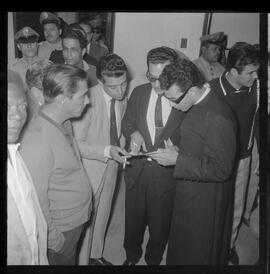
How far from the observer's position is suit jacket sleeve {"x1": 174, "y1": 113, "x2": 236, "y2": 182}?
216 centimetres

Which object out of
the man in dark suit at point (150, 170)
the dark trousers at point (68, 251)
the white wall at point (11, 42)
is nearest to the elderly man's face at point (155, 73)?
the man in dark suit at point (150, 170)

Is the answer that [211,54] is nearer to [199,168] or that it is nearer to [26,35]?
[199,168]

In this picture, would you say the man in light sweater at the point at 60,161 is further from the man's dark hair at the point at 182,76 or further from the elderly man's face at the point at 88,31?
the man's dark hair at the point at 182,76

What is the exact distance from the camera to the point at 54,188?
2123 mm

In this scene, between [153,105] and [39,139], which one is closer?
[39,139]

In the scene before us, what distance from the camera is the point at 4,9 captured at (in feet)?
7.14

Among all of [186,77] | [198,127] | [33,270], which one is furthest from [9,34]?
[33,270]

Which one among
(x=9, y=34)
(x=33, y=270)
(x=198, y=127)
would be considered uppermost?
(x=9, y=34)

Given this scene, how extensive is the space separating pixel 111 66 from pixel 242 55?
70 cm

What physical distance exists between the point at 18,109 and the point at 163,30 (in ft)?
2.81

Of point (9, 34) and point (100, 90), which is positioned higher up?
point (9, 34)

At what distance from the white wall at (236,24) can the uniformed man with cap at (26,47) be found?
94 centimetres

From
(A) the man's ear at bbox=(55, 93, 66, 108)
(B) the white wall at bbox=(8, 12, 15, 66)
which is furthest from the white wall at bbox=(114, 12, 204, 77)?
(B) the white wall at bbox=(8, 12, 15, 66)

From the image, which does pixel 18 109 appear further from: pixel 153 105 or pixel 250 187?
pixel 250 187
